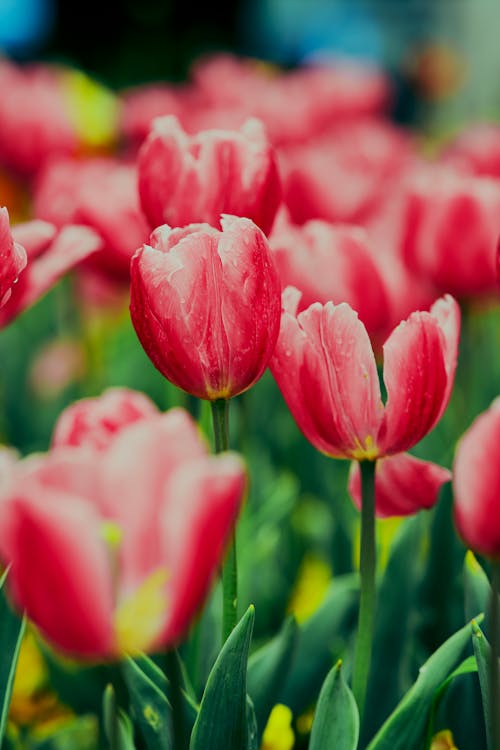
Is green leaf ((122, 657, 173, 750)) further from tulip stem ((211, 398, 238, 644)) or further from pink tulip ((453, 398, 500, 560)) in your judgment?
pink tulip ((453, 398, 500, 560))

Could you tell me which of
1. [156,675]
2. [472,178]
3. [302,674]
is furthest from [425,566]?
[472,178]

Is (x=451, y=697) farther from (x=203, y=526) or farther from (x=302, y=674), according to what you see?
(x=203, y=526)

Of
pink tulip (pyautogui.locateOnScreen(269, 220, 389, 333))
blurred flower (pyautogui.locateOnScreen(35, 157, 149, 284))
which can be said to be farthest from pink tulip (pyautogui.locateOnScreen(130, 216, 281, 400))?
blurred flower (pyautogui.locateOnScreen(35, 157, 149, 284))

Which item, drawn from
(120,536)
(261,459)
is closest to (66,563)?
(120,536)

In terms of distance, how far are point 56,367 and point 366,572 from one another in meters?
1.28

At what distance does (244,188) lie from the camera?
2.43ft

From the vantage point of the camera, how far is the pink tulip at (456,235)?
101 centimetres

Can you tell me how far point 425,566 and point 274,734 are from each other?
0.72ft

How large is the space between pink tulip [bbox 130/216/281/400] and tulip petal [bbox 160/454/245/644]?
0.16 metres

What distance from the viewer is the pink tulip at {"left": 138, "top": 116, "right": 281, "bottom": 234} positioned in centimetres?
74

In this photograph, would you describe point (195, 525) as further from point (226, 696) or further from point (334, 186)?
point (334, 186)

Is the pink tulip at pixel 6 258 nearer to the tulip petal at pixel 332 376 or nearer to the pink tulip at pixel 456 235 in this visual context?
the tulip petal at pixel 332 376

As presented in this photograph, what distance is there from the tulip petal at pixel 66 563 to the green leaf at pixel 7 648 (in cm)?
24

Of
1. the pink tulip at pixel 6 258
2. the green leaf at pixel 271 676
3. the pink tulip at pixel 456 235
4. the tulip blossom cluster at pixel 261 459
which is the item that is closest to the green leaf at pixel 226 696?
the tulip blossom cluster at pixel 261 459
